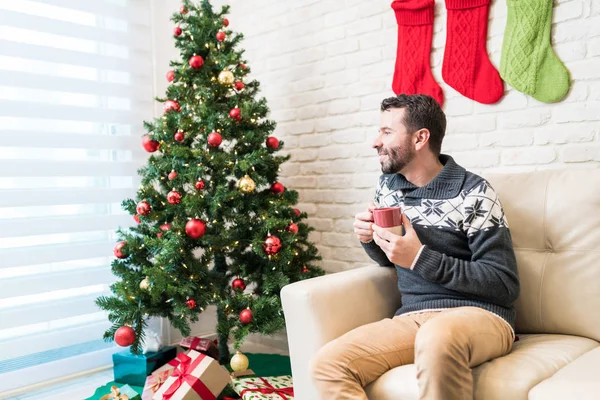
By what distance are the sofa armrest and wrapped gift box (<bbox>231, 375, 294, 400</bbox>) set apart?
0.44m

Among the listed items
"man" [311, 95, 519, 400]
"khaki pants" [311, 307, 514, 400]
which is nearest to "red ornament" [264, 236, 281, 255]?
"man" [311, 95, 519, 400]

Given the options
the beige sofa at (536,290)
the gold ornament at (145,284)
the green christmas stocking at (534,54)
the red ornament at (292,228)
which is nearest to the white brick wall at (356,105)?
the green christmas stocking at (534,54)

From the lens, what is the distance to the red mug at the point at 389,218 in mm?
1622

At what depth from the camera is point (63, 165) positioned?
8.96 feet

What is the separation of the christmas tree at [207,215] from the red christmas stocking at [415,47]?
0.66 meters

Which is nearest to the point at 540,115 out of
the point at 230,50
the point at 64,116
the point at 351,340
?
the point at 351,340

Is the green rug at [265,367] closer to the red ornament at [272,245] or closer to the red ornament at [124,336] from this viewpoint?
the red ornament at [124,336]

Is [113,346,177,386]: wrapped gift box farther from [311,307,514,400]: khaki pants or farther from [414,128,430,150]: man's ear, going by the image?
[414,128,430,150]: man's ear

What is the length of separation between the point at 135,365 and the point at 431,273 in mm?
1604

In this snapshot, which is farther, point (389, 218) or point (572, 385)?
point (389, 218)

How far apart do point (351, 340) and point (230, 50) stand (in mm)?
1548

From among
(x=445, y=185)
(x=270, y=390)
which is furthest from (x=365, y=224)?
(x=270, y=390)

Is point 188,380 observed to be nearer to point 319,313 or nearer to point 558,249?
point 319,313

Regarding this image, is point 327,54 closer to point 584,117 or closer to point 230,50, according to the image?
point 230,50
